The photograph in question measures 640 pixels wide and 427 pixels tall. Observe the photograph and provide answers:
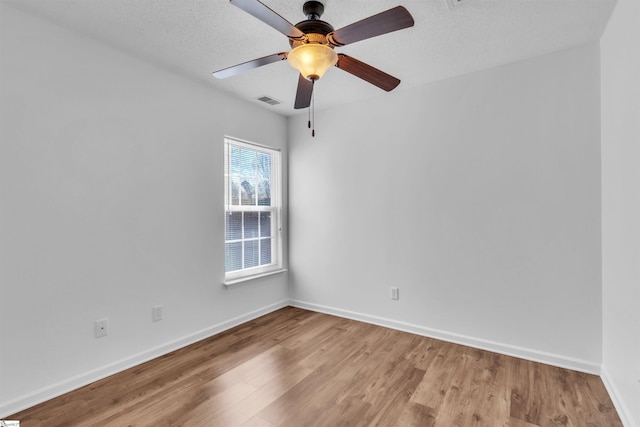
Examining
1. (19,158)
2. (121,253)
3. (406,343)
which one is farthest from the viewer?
(406,343)

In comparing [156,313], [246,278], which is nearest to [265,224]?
[246,278]

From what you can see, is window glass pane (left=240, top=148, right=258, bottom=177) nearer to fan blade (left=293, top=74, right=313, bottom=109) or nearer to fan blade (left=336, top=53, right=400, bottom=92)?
fan blade (left=293, top=74, right=313, bottom=109)

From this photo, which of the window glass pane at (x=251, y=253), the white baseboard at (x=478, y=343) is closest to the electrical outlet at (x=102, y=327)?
the window glass pane at (x=251, y=253)

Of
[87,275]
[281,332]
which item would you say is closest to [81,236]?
[87,275]

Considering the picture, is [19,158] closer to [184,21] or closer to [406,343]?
[184,21]

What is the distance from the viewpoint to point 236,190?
11.3 feet

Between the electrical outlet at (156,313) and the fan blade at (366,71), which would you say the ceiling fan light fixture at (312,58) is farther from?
the electrical outlet at (156,313)

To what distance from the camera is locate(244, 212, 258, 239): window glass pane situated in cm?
358

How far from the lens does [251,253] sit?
12.0 feet

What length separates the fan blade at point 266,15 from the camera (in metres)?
1.36

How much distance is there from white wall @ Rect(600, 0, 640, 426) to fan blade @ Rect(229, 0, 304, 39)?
1748mm

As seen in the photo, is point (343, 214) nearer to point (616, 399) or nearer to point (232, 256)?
point (232, 256)

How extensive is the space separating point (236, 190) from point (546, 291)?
9.90 feet

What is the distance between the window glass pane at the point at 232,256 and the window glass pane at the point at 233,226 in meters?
0.09
